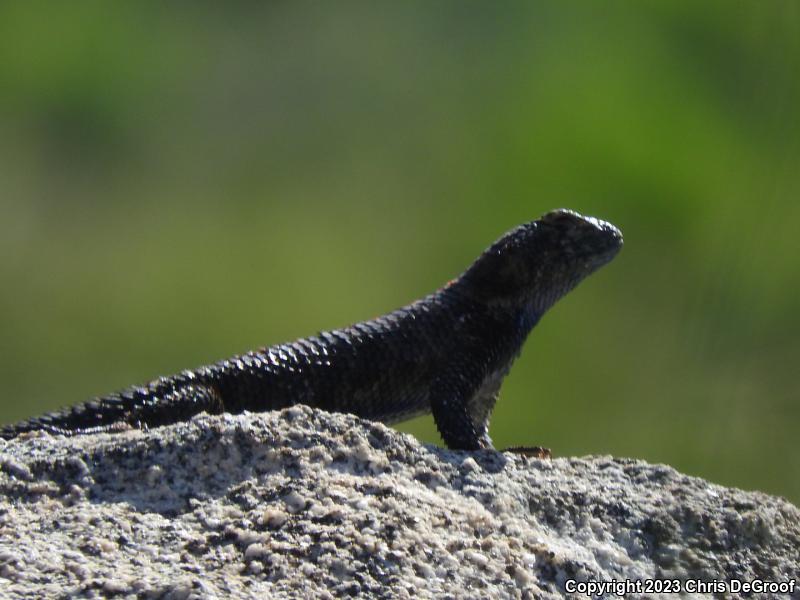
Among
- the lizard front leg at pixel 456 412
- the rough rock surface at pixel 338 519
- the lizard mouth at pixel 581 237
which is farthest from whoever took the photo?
the lizard mouth at pixel 581 237

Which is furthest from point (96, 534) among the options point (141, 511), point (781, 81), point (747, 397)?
point (747, 397)

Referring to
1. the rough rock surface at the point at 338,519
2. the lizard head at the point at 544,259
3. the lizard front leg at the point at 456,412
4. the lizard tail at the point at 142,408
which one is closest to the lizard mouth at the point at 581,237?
the lizard head at the point at 544,259

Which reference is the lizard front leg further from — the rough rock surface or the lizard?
the rough rock surface

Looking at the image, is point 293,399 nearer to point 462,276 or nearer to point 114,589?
point 462,276

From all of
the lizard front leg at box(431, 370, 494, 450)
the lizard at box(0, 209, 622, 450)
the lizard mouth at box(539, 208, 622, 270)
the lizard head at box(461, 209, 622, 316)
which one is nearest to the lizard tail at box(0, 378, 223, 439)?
the lizard at box(0, 209, 622, 450)

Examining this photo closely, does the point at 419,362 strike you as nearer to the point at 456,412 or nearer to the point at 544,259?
the point at 456,412

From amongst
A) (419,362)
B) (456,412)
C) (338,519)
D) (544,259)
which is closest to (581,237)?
(544,259)

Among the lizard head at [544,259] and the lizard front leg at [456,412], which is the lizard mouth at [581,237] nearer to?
the lizard head at [544,259]

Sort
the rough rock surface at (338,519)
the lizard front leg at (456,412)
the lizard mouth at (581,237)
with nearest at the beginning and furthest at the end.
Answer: the rough rock surface at (338,519)
the lizard front leg at (456,412)
the lizard mouth at (581,237)
